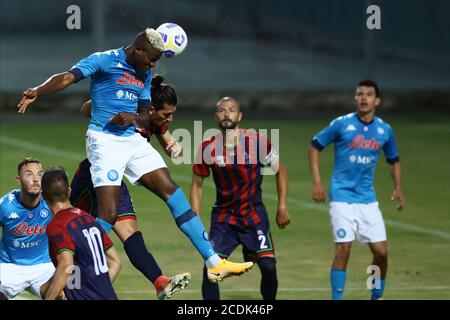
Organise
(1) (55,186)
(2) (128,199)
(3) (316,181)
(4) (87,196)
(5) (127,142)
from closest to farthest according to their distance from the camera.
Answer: (1) (55,186)
(5) (127,142)
(4) (87,196)
(2) (128,199)
(3) (316,181)

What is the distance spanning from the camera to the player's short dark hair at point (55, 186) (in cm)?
976

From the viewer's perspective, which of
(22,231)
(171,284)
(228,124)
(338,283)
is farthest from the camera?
(338,283)

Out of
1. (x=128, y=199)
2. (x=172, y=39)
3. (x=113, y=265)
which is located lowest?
(x=113, y=265)

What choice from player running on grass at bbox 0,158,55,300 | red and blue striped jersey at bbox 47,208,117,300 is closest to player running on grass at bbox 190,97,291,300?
player running on grass at bbox 0,158,55,300

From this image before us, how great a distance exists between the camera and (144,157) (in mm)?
11648

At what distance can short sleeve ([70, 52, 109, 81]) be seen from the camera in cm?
1093

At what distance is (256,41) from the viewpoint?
38250mm

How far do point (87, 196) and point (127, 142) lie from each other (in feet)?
2.58

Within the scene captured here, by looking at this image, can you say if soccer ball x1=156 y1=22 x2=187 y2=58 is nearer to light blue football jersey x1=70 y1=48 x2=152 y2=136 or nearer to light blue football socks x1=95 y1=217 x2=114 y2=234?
light blue football jersey x1=70 y1=48 x2=152 y2=136

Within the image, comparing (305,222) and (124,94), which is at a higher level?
(124,94)

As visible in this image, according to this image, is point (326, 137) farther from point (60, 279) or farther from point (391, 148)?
point (60, 279)

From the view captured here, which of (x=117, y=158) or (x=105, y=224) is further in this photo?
(x=117, y=158)

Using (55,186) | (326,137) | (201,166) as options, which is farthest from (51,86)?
(326,137)

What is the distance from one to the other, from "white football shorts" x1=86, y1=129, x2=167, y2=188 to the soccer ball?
0.85 meters
